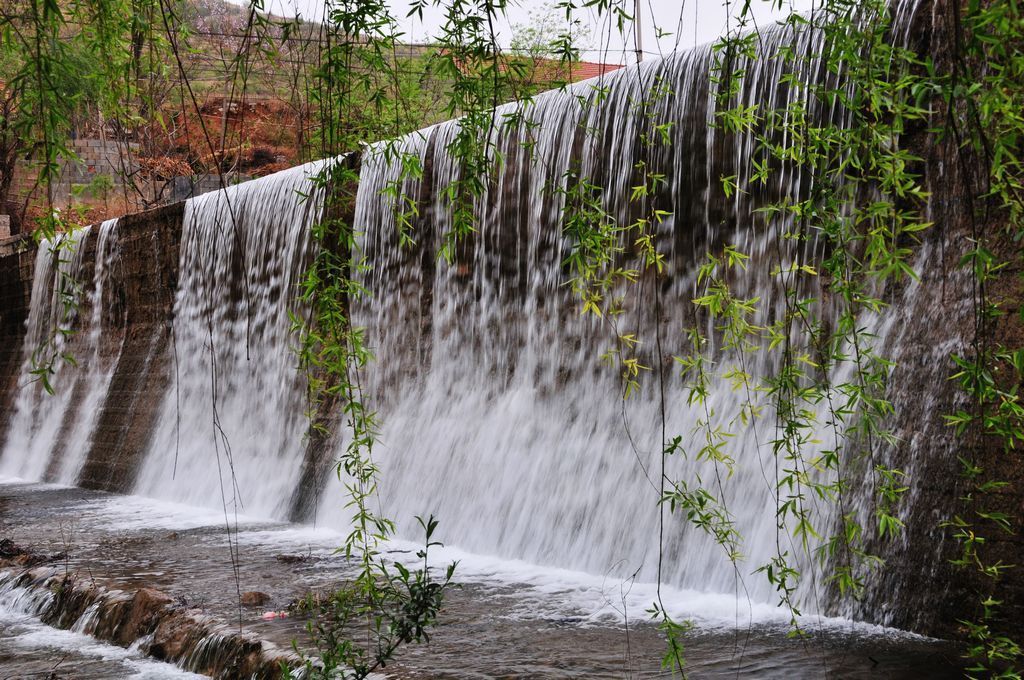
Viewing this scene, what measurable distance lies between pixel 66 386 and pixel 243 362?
16.8ft

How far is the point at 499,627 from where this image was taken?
482 centimetres

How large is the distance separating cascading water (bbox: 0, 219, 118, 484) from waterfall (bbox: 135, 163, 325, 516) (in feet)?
6.52

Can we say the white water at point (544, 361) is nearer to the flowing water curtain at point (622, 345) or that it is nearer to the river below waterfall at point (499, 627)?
the flowing water curtain at point (622, 345)

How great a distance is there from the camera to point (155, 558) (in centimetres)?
714

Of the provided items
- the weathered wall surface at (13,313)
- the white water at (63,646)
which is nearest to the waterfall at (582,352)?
the white water at (63,646)

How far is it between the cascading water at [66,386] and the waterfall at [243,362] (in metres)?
1.99

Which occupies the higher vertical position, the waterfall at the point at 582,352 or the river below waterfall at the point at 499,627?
the waterfall at the point at 582,352

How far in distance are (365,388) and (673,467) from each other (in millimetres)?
3943

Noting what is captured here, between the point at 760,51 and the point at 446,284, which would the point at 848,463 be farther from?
the point at 446,284

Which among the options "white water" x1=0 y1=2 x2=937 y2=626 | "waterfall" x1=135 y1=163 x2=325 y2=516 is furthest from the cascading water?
"white water" x1=0 y1=2 x2=937 y2=626

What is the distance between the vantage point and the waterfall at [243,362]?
1008 centimetres

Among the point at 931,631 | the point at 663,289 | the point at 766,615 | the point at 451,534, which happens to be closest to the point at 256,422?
the point at 451,534

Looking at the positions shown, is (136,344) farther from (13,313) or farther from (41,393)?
(13,313)

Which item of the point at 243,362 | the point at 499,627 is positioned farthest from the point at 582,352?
the point at 243,362
